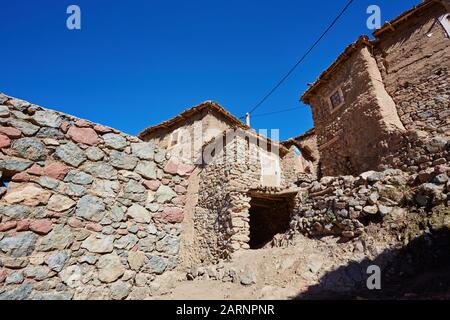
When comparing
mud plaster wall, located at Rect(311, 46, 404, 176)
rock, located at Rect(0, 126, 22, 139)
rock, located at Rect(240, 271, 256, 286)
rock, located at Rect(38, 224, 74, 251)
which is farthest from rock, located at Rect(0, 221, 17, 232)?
mud plaster wall, located at Rect(311, 46, 404, 176)

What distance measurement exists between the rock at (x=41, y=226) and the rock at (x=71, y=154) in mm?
646

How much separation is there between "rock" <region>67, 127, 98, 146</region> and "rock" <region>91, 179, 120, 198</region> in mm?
483

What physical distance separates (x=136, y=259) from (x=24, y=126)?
6.24ft

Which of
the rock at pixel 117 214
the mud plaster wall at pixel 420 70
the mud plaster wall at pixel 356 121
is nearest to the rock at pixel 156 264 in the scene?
the rock at pixel 117 214

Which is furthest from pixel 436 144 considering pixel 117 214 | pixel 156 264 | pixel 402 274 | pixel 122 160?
pixel 117 214

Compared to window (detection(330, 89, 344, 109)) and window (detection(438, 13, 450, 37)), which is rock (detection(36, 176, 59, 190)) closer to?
window (detection(330, 89, 344, 109))

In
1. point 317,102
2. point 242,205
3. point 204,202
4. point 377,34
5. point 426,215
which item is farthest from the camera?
point 317,102

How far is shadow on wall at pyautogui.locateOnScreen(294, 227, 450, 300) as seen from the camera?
336 cm

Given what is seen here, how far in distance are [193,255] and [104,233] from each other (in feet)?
17.9

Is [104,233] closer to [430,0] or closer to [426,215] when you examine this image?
[426,215]

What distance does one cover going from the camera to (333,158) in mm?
10258

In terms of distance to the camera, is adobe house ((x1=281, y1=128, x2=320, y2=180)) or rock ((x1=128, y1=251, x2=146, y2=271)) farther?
adobe house ((x1=281, y1=128, x2=320, y2=180))

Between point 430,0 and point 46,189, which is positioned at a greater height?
point 430,0
